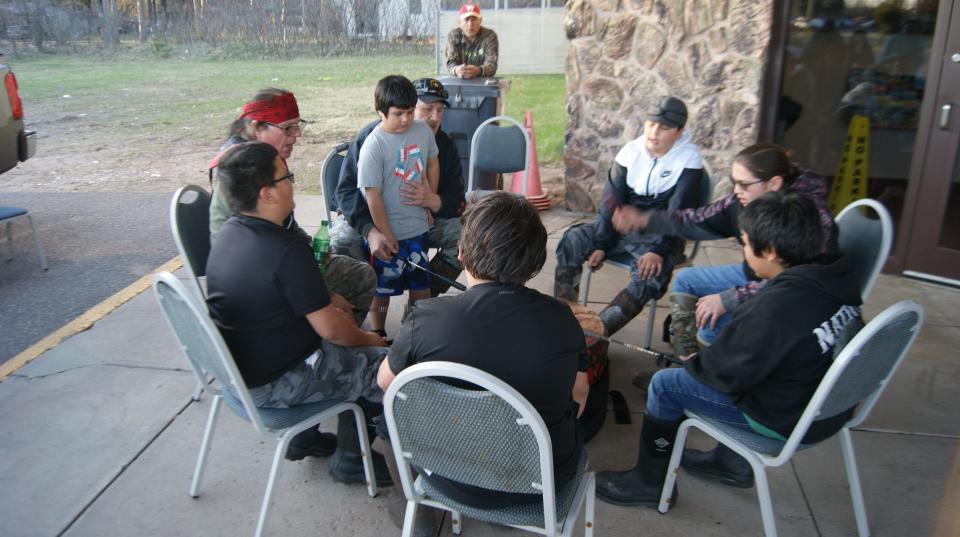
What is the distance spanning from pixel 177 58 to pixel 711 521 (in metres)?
14.9

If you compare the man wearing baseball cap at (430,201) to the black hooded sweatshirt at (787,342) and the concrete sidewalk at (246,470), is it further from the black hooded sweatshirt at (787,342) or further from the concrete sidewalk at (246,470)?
the black hooded sweatshirt at (787,342)

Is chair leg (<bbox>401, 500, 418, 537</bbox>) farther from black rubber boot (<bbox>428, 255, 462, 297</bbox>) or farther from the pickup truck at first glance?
the pickup truck

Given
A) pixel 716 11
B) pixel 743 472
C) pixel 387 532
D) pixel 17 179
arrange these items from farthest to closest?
pixel 17 179 → pixel 716 11 → pixel 743 472 → pixel 387 532

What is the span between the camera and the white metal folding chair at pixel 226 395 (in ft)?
6.38

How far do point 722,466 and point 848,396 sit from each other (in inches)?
30.0

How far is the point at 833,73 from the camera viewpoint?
17.1 ft

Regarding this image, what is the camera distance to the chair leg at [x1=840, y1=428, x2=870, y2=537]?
227 cm

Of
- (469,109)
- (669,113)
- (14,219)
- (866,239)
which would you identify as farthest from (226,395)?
(469,109)

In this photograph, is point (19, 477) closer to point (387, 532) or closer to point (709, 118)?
point (387, 532)

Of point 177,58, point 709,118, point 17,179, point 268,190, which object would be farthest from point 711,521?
point 177,58

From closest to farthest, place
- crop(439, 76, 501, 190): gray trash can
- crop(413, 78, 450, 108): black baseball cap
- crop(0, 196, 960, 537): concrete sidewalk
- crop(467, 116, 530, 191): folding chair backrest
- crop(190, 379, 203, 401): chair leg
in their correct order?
crop(0, 196, 960, 537): concrete sidewalk < crop(190, 379, 203, 401): chair leg < crop(413, 78, 450, 108): black baseball cap < crop(467, 116, 530, 191): folding chair backrest < crop(439, 76, 501, 190): gray trash can

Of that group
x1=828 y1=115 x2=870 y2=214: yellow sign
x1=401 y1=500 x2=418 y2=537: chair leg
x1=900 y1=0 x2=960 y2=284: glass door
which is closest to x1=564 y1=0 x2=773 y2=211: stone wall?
x1=828 y1=115 x2=870 y2=214: yellow sign

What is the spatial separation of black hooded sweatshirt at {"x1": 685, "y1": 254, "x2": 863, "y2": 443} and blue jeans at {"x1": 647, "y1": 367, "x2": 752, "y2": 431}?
14 centimetres

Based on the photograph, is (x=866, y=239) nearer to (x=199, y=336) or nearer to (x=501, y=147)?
(x=501, y=147)
